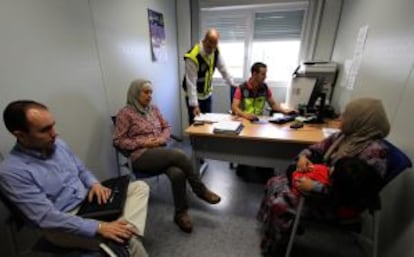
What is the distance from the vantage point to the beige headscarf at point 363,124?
1.21 metres

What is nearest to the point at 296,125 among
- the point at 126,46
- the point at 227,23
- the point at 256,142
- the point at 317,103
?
the point at 256,142

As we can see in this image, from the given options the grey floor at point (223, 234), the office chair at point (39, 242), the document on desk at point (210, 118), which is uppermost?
the document on desk at point (210, 118)

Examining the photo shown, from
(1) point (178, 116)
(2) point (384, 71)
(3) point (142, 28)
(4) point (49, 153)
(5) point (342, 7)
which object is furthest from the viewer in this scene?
(1) point (178, 116)

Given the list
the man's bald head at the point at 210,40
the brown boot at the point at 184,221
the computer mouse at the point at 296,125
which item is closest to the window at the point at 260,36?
the man's bald head at the point at 210,40

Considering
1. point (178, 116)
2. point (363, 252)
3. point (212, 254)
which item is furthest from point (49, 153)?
point (178, 116)

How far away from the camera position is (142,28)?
260 centimetres

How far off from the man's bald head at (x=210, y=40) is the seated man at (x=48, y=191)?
186 cm

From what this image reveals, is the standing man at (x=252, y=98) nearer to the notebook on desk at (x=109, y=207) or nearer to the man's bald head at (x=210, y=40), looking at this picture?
the man's bald head at (x=210, y=40)

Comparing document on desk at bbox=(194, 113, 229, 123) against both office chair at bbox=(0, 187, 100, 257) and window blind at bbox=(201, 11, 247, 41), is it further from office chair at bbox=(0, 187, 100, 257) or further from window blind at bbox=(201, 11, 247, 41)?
window blind at bbox=(201, 11, 247, 41)

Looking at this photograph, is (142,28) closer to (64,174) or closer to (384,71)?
(64,174)

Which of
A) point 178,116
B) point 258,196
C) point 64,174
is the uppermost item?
point 64,174

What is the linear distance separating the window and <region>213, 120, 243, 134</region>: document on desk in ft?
5.80

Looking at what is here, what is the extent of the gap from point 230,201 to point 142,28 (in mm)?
2247

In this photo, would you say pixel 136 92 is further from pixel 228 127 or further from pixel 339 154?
Result: pixel 339 154
